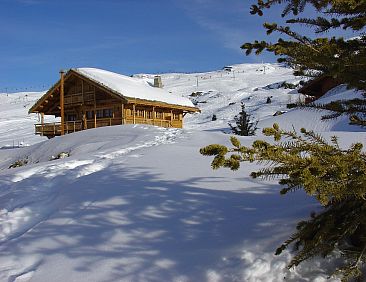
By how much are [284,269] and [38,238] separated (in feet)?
10.8

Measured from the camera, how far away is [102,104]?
30.8 meters

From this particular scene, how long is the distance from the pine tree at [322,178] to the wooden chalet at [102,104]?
24.3m

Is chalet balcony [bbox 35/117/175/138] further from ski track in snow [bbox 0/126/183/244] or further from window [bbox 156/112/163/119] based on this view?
ski track in snow [bbox 0/126/183/244]

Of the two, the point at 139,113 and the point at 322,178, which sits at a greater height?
the point at 139,113

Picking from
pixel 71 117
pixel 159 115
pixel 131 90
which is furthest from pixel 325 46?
pixel 71 117

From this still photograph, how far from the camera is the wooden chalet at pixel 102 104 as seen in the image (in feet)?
94.4

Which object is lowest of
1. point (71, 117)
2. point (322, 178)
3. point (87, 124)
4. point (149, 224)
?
point (149, 224)

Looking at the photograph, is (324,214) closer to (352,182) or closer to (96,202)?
(352,182)

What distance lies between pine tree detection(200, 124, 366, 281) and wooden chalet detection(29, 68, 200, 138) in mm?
24290

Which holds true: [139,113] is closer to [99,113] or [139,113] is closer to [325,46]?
[99,113]

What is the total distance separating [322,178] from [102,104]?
94.7ft

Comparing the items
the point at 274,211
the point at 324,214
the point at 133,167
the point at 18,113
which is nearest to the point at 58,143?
the point at 133,167

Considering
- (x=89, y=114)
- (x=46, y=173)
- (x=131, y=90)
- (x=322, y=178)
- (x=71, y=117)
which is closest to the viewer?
(x=322, y=178)

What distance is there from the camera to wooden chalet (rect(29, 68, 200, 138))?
2877 centimetres
